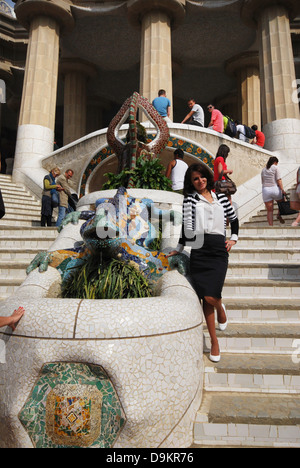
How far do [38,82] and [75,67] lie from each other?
240 inches

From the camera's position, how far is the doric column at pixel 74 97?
18859 millimetres

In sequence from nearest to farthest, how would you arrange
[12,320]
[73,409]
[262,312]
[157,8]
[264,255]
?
[73,409] → [12,320] → [262,312] → [264,255] → [157,8]

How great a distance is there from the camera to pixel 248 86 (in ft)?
60.2

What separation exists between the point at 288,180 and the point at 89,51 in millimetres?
13345

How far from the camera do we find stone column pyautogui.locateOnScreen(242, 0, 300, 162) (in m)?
12.9

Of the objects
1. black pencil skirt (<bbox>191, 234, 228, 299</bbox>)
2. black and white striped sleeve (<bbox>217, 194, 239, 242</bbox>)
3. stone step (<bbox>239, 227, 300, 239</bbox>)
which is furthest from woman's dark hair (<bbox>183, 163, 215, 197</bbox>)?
stone step (<bbox>239, 227, 300, 239</bbox>)

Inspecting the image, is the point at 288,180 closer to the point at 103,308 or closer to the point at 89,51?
the point at 103,308

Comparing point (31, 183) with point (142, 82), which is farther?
point (142, 82)

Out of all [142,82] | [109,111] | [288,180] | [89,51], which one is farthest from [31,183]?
[109,111]

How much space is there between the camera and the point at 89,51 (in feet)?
62.3

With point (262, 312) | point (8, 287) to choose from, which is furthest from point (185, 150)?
point (262, 312)

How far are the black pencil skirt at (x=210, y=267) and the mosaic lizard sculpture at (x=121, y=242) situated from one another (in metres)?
0.21

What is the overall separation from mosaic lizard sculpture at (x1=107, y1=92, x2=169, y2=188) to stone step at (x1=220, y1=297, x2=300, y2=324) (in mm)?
3236

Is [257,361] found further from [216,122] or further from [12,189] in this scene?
[12,189]
